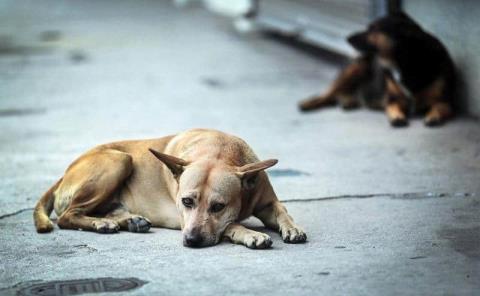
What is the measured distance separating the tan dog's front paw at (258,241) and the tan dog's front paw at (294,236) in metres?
0.18

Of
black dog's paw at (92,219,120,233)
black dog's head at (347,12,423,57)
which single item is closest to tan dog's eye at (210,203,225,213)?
black dog's paw at (92,219,120,233)

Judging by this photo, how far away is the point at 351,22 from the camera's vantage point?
13352mm

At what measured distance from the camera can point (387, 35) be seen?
10.6m

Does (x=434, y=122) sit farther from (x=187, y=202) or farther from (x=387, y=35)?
(x=187, y=202)

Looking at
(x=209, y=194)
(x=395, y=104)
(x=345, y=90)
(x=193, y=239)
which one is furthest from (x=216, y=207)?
(x=345, y=90)

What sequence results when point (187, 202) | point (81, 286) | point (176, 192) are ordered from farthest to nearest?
point (176, 192) < point (187, 202) < point (81, 286)

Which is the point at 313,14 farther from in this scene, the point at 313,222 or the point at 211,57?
the point at 313,222

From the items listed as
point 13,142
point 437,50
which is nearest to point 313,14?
point 437,50

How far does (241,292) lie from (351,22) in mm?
8759

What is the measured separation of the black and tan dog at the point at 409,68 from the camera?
10312 mm

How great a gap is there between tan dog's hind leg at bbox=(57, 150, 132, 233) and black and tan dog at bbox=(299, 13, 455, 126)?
4152mm

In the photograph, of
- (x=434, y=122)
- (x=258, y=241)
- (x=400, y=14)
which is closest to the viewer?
(x=258, y=241)

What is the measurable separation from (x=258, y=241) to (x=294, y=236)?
0.89 feet

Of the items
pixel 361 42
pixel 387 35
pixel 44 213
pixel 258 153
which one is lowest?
pixel 258 153
